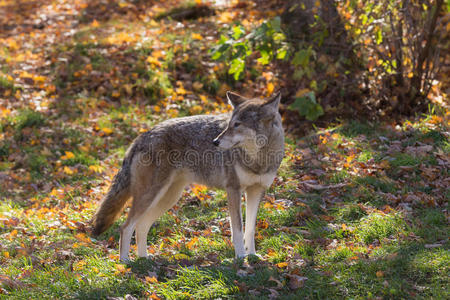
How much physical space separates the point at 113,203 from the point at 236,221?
1.66 meters

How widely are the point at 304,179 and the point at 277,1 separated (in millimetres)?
8773

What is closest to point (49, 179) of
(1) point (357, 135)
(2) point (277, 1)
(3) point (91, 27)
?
(1) point (357, 135)

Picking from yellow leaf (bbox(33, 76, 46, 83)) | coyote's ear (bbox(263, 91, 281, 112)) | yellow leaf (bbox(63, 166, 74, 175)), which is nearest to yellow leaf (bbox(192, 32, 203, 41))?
yellow leaf (bbox(33, 76, 46, 83))

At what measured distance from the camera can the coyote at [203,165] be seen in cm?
580

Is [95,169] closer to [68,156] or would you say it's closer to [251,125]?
[68,156]

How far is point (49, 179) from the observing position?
9547mm

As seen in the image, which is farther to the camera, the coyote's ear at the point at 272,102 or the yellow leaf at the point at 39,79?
the yellow leaf at the point at 39,79

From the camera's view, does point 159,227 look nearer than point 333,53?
Yes

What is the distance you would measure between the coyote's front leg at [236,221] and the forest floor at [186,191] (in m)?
0.20

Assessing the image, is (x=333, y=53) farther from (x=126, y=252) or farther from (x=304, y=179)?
(x=126, y=252)

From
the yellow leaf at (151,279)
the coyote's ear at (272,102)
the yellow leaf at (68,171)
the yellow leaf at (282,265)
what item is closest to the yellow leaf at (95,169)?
the yellow leaf at (68,171)

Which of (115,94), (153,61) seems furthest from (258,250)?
(153,61)

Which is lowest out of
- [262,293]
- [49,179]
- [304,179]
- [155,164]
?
[49,179]

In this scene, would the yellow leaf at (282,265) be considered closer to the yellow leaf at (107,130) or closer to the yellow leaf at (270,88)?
the yellow leaf at (107,130)
